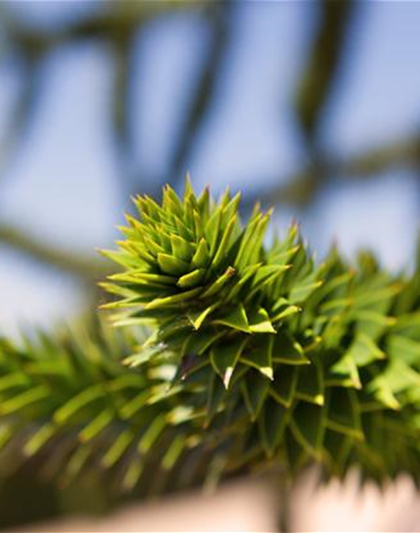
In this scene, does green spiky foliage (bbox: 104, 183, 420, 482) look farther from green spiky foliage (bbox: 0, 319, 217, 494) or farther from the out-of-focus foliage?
the out-of-focus foliage

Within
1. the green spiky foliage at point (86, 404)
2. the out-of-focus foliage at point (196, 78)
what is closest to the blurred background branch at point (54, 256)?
the out-of-focus foliage at point (196, 78)

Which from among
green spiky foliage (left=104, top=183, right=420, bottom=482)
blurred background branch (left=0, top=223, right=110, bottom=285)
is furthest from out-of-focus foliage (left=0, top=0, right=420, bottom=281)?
green spiky foliage (left=104, top=183, right=420, bottom=482)

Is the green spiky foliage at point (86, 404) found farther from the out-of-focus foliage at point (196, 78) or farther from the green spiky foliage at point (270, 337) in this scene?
the out-of-focus foliage at point (196, 78)

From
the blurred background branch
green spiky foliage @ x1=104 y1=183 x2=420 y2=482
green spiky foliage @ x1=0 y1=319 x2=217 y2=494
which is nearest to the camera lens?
green spiky foliage @ x1=104 y1=183 x2=420 y2=482

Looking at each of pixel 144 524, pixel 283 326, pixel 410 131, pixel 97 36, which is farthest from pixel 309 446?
pixel 144 524

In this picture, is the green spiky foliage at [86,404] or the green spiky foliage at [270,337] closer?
the green spiky foliage at [270,337]
